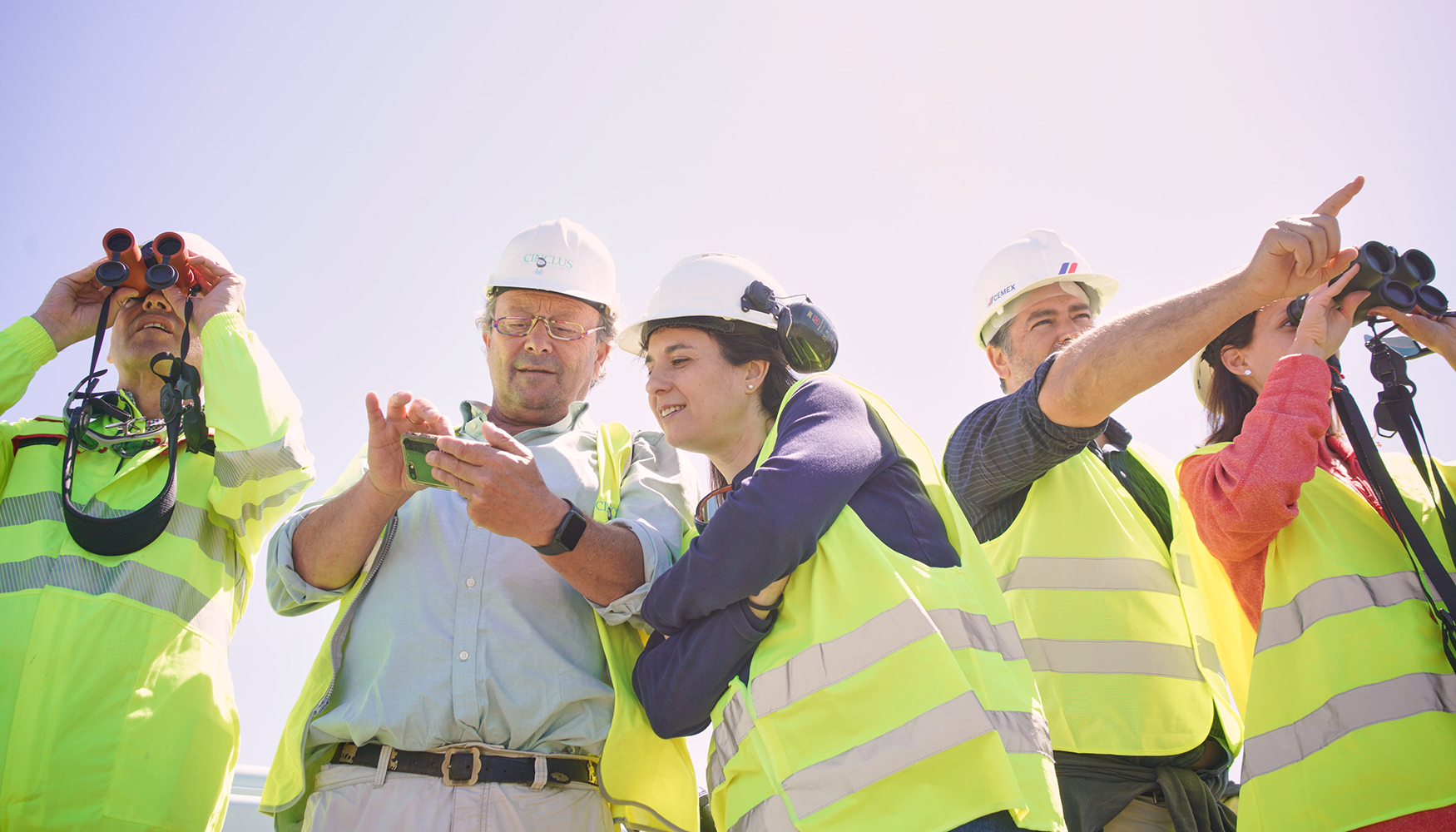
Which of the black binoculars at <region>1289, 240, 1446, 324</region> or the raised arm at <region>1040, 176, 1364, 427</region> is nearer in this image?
the raised arm at <region>1040, 176, 1364, 427</region>

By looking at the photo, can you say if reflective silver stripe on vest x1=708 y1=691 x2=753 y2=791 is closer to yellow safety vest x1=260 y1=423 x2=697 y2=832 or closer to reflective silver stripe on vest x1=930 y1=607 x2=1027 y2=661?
yellow safety vest x1=260 y1=423 x2=697 y2=832

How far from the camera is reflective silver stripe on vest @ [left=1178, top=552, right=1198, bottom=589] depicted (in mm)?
3607

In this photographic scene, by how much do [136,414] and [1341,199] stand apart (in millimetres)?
4379

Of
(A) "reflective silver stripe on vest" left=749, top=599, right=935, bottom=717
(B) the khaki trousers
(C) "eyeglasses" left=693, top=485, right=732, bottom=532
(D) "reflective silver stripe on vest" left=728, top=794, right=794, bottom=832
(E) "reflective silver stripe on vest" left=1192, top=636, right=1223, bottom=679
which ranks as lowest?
(B) the khaki trousers

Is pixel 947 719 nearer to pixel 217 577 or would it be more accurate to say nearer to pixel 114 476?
pixel 217 577

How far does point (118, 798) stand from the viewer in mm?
2980

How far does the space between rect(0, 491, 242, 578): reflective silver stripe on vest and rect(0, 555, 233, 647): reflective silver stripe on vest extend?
185mm

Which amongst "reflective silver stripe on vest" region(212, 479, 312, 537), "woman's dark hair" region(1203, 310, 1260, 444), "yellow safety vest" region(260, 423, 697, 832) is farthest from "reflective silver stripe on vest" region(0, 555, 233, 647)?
"woman's dark hair" region(1203, 310, 1260, 444)

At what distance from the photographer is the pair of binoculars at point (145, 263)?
3840mm

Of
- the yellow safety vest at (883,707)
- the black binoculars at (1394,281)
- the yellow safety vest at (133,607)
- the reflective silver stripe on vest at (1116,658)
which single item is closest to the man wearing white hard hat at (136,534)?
the yellow safety vest at (133,607)

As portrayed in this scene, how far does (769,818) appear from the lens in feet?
7.75

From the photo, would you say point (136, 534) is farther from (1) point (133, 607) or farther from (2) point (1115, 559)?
(2) point (1115, 559)

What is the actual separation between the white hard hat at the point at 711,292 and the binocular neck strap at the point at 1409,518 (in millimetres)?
1886

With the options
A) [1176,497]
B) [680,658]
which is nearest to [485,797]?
[680,658]
